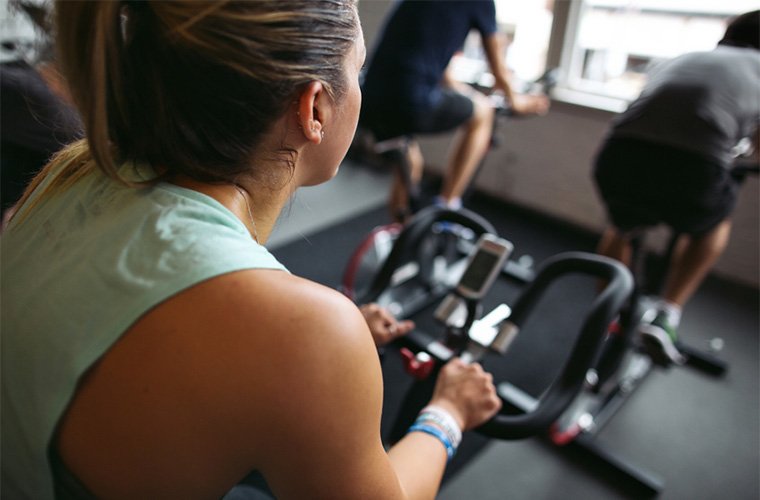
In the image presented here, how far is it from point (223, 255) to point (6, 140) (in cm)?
142

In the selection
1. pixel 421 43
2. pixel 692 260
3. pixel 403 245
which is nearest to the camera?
pixel 403 245

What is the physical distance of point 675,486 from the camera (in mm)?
1646

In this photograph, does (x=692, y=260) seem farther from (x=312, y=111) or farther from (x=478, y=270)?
(x=312, y=111)

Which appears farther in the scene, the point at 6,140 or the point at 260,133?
the point at 6,140

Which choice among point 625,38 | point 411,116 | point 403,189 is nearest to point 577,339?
point 411,116

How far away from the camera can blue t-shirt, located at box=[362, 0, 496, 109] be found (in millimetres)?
2154

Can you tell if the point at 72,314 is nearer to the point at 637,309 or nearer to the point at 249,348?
the point at 249,348

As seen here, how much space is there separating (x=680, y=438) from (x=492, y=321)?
98 cm

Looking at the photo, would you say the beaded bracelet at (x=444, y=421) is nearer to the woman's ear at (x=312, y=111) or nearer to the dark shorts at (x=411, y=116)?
the woman's ear at (x=312, y=111)

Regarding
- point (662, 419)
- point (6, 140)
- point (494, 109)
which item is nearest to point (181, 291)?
point (6, 140)

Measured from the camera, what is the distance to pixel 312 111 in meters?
0.64

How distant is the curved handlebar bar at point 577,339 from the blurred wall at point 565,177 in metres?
1.84

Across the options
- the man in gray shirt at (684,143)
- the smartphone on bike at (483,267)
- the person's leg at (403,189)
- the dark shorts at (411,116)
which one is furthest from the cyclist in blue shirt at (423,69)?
the smartphone on bike at (483,267)

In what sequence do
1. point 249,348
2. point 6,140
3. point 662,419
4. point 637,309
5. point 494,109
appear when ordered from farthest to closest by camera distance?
point 494,109 < point 662,419 < point 6,140 < point 637,309 < point 249,348
